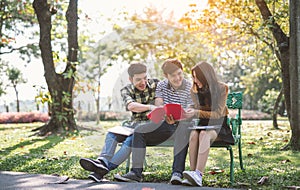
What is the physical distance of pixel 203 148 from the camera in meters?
3.25

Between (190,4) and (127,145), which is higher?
(190,4)

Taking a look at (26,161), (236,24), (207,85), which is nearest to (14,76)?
(236,24)

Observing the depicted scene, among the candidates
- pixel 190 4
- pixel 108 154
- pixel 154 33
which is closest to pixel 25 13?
pixel 154 33

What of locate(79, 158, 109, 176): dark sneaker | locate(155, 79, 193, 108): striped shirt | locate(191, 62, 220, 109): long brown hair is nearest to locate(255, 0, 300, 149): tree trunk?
locate(155, 79, 193, 108): striped shirt

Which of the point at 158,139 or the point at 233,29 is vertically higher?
the point at 233,29

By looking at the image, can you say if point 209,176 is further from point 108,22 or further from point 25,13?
point 25,13

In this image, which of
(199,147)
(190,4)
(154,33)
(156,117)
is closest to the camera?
(199,147)

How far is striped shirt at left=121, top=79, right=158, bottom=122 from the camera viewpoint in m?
3.81

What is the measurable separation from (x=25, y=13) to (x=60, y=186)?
1064cm

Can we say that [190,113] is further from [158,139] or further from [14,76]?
[14,76]

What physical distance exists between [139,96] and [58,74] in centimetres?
537

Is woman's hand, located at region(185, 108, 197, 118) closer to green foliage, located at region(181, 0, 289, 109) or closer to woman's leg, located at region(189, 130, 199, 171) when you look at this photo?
woman's leg, located at region(189, 130, 199, 171)

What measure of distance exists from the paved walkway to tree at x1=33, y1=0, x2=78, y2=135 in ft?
15.3

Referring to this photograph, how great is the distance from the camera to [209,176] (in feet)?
11.7
